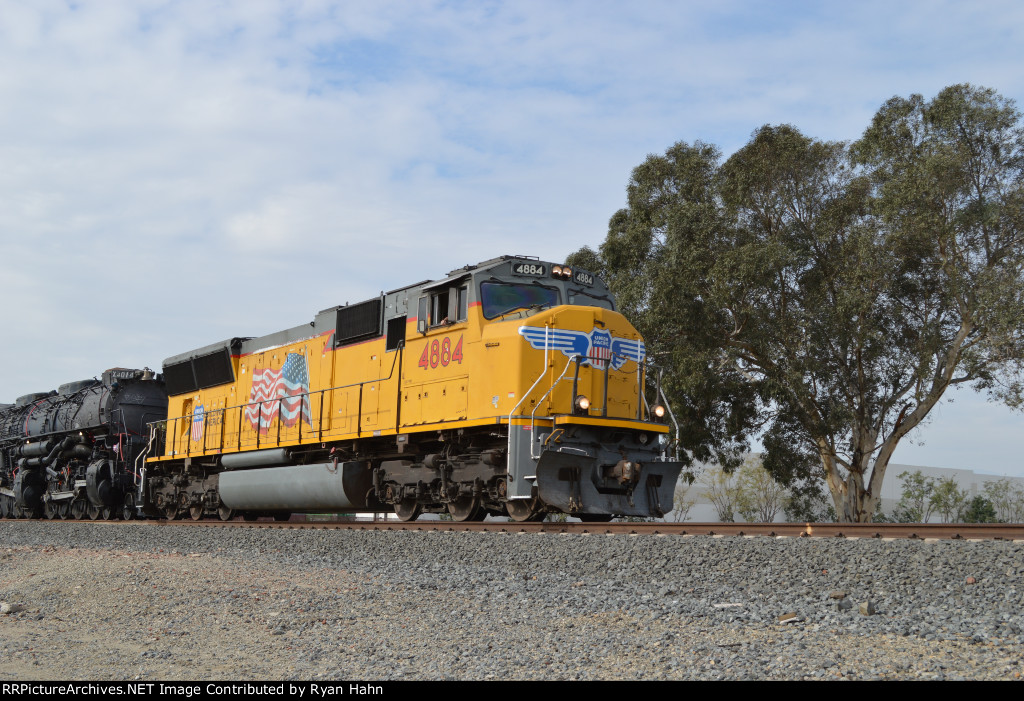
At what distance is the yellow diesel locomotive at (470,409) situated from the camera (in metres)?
12.0

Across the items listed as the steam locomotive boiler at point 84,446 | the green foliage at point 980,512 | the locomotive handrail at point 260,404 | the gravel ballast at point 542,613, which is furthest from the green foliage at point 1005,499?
the gravel ballast at point 542,613

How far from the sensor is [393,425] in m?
14.0

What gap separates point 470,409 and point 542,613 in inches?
215

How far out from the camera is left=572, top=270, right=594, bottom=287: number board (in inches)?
534

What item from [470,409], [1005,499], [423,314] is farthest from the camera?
[1005,499]

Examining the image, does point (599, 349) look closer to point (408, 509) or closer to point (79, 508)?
point (408, 509)

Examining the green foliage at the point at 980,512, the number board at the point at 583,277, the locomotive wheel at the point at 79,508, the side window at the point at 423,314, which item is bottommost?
the green foliage at the point at 980,512

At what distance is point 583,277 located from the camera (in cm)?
1367

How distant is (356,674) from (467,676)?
27.4 inches

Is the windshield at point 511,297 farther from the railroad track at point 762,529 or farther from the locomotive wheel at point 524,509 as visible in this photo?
the railroad track at point 762,529

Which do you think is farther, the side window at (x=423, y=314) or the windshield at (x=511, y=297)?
the side window at (x=423, y=314)

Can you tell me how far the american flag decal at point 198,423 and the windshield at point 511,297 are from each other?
9.63 metres

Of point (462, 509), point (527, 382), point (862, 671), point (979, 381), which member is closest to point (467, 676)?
point (862, 671)

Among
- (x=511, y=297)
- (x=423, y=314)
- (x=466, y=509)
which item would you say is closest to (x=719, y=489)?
(x=466, y=509)
